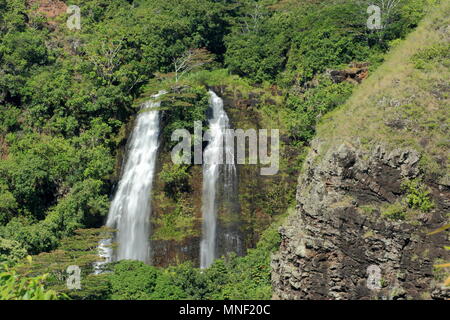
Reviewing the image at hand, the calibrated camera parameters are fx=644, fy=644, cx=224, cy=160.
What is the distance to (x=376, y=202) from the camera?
87.4 feet

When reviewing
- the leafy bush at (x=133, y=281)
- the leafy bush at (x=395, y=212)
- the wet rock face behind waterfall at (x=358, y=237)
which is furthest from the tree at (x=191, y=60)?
the leafy bush at (x=395, y=212)

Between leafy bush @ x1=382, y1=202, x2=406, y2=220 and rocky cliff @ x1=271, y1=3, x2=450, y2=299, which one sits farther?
leafy bush @ x1=382, y1=202, x2=406, y2=220

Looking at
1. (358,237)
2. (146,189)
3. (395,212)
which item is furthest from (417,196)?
(146,189)

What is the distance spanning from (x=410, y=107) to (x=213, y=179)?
1385 cm

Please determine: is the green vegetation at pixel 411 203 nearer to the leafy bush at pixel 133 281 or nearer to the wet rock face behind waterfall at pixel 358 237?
the wet rock face behind waterfall at pixel 358 237

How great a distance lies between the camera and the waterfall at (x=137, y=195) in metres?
37.0

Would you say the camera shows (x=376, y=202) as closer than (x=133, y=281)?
Yes

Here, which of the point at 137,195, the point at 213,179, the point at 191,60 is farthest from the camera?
the point at 191,60

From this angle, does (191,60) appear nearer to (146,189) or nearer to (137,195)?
(146,189)

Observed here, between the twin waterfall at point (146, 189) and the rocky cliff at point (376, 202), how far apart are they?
803 cm

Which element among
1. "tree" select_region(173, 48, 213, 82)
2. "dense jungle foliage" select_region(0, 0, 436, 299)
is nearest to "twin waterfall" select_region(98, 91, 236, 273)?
"dense jungle foliage" select_region(0, 0, 436, 299)

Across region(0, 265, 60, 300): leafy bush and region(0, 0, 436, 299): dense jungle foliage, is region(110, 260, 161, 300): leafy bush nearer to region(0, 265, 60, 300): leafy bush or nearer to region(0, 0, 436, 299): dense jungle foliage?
region(0, 0, 436, 299): dense jungle foliage

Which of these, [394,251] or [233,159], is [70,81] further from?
[394,251]

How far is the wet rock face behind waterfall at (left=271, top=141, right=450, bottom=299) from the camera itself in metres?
25.1
